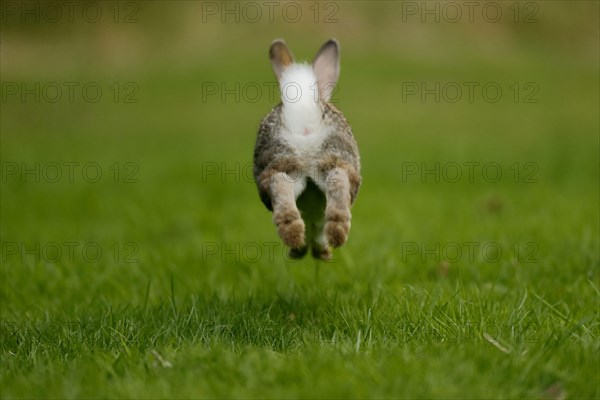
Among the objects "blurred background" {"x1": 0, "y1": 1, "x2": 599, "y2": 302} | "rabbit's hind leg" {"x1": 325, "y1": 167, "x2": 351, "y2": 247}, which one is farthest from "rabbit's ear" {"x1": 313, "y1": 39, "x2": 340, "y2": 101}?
"blurred background" {"x1": 0, "y1": 1, "x2": 599, "y2": 302}

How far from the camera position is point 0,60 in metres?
20.6

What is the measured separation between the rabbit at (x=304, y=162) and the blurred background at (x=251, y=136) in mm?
1577

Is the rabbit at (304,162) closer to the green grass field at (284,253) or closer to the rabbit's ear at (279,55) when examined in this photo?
the rabbit's ear at (279,55)

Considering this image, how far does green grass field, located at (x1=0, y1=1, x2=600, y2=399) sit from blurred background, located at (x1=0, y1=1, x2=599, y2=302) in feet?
0.16

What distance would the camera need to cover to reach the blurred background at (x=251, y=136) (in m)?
5.77

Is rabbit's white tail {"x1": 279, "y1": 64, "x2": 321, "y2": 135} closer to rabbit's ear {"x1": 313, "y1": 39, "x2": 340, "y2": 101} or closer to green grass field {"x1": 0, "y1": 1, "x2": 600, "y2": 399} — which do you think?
rabbit's ear {"x1": 313, "y1": 39, "x2": 340, "y2": 101}

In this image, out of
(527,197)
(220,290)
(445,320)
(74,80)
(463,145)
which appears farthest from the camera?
(74,80)

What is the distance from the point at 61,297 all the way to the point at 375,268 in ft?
7.16

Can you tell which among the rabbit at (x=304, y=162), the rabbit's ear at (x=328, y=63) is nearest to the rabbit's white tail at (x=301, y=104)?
the rabbit at (x=304, y=162)

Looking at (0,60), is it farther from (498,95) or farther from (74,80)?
(498,95)

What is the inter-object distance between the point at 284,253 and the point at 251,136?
331 inches

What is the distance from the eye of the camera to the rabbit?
3.06 metres

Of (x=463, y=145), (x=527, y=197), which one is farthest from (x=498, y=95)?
(x=527, y=197)

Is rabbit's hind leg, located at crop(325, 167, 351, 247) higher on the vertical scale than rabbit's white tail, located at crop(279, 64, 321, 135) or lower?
lower
